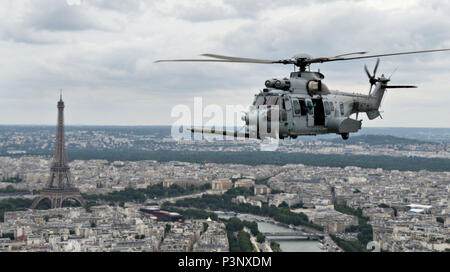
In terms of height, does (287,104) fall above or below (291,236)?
above

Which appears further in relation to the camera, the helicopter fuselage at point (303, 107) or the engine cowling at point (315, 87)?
the engine cowling at point (315, 87)

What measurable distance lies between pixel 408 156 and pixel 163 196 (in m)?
65.4

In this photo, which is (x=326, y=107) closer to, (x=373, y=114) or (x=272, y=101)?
(x=272, y=101)

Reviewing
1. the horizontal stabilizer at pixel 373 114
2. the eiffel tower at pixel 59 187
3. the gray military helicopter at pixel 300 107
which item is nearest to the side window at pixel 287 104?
the gray military helicopter at pixel 300 107

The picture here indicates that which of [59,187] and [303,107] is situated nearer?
[303,107]

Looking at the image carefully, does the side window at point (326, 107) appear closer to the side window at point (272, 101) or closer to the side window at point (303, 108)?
the side window at point (303, 108)

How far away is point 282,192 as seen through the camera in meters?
85.9

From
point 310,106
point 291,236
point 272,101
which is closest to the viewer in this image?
point 272,101

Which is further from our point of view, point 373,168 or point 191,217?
point 373,168

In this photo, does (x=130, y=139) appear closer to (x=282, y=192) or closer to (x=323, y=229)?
(x=282, y=192)

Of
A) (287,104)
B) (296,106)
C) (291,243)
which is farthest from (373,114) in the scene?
(291,243)

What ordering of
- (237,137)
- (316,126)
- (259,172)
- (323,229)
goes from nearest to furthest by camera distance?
(237,137), (316,126), (323,229), (259,172)

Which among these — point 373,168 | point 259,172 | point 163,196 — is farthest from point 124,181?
point 373,168

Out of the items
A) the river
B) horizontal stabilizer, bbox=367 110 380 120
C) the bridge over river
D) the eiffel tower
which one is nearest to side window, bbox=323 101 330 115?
horizontal stabilizer, bbox=367 110 380 120
